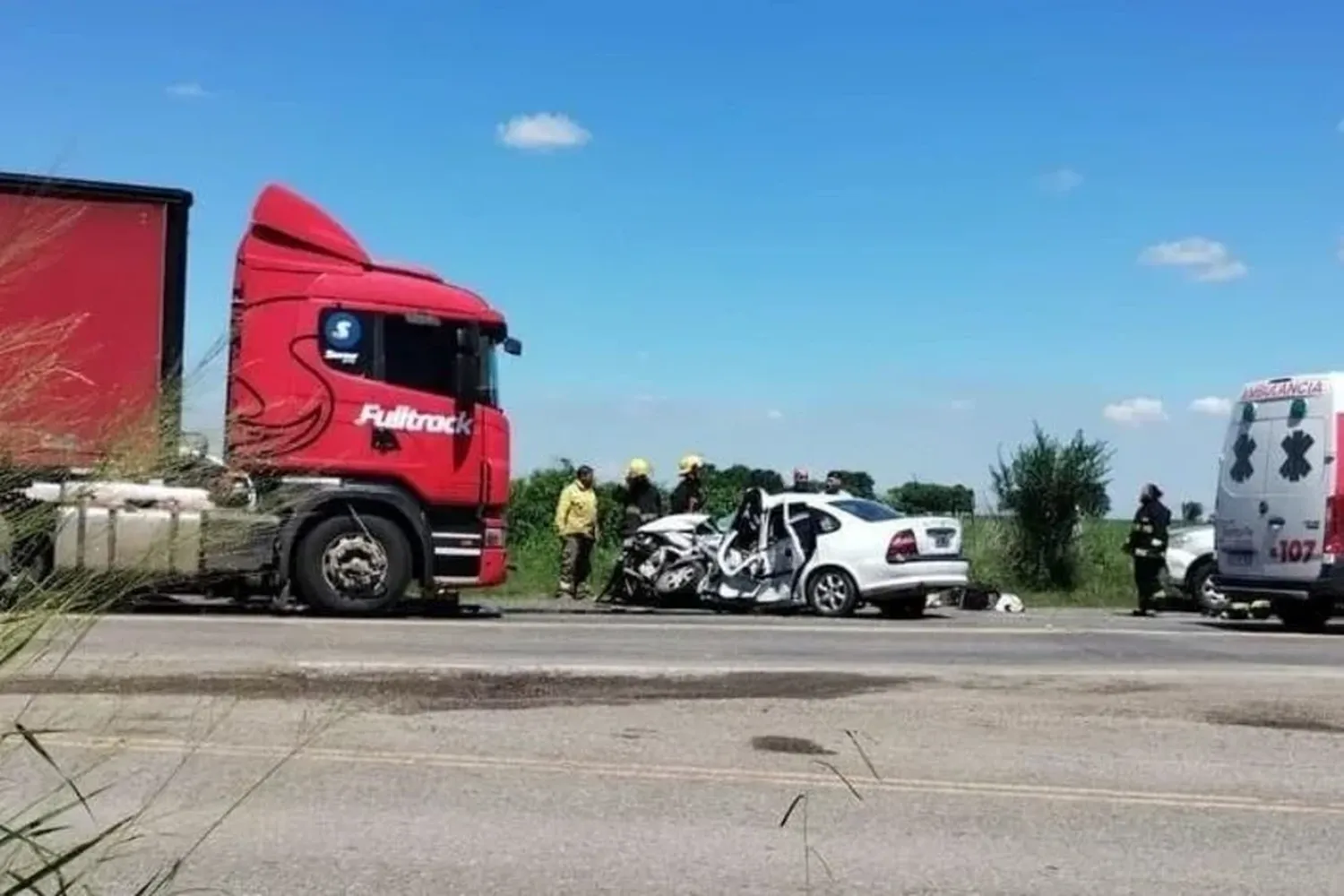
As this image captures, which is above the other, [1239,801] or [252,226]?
[252,226]

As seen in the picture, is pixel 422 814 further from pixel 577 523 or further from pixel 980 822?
pixel 577 523

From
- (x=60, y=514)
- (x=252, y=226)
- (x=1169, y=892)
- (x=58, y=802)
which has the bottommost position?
(x=1169, y=892)

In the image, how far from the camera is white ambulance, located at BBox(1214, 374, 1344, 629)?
16031mm

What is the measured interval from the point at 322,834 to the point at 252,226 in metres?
10.2

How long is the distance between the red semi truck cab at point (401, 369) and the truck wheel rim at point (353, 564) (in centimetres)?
49

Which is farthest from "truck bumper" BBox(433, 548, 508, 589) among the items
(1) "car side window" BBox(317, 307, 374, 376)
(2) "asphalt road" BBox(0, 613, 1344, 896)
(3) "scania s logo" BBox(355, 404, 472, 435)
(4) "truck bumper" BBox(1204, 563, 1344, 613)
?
(4) "truck bumper" BBox(1204, 563, 1344, 613)

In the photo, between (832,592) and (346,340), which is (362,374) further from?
(832,592)

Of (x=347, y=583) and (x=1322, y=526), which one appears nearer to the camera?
(x=347, y=583)

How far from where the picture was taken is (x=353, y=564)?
15.1m

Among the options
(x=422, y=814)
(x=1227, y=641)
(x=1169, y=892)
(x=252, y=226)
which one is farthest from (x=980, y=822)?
(x=252, y=226)

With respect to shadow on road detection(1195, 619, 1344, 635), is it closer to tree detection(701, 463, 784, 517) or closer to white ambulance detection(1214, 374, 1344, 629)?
white ambulance detection(1214, 374, 1344, 629)

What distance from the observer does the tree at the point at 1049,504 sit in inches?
954

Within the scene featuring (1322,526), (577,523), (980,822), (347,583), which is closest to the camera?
(980,822)

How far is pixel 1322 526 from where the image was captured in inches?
634
